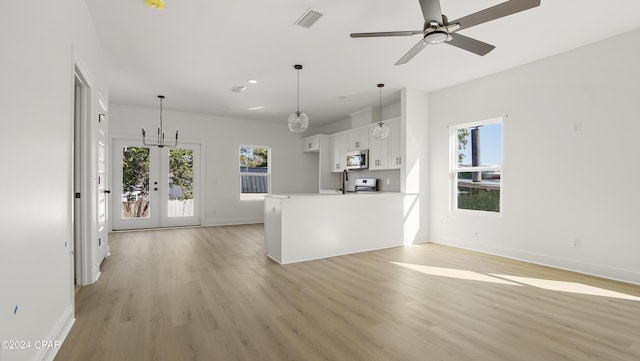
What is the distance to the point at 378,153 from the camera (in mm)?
6406

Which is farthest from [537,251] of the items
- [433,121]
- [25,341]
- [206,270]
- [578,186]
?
[25,341]

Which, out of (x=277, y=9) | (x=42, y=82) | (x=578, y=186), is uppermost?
(x=277, y=9)

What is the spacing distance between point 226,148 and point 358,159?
3460 mm

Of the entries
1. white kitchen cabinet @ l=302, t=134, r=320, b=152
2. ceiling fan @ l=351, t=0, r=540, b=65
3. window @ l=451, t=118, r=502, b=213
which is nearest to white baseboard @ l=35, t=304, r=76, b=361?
ceiling fan @ l=351, t=0, r=540, b=65

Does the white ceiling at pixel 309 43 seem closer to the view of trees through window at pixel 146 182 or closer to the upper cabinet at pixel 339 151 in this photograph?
the view of trees through window at pixel 146 182

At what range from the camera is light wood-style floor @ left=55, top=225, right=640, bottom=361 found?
2043 millimetres

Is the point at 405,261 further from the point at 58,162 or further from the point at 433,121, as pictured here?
the point at 58,162

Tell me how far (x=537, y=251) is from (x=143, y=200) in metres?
7.69

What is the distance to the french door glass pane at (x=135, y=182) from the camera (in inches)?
273

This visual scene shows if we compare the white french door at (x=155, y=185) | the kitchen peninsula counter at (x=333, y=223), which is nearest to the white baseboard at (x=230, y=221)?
the white french door at (x=155, y=185)

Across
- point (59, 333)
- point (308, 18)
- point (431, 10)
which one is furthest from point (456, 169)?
point (59, 333)

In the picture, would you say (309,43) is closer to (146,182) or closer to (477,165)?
(477,165)

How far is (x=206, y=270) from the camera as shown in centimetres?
388

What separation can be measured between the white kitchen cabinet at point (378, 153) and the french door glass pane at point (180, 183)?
441cm
